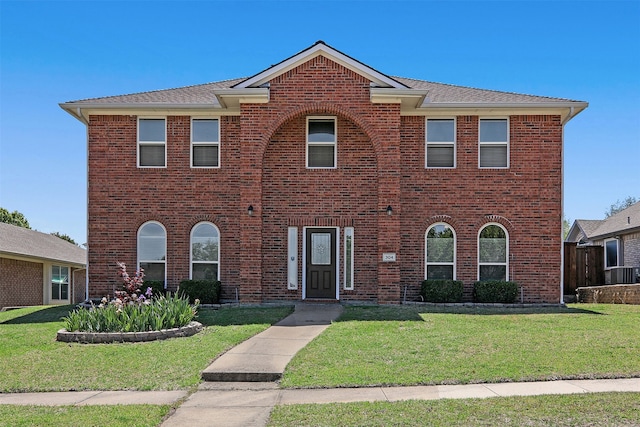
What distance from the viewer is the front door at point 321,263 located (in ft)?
59.4

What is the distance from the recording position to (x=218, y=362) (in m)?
9.91

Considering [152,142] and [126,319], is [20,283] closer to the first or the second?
[152,142]

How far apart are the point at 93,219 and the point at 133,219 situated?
1.19m

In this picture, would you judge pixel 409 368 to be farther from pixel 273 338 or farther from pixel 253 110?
pixel 253 110

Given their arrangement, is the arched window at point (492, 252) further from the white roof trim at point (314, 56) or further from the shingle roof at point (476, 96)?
the white roof trim at point (314, 56)

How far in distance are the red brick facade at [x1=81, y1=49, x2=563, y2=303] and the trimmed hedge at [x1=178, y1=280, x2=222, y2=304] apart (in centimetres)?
77

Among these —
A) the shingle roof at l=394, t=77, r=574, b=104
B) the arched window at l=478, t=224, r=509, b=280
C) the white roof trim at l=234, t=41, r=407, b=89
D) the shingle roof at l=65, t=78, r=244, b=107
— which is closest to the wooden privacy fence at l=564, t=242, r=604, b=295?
the arched window at l=478, t=224, r=509, b=280

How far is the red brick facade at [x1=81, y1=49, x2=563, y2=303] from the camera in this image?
59.1ft

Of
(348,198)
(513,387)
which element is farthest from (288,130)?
(513,387)

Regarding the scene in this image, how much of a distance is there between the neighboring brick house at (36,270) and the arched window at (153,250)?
985cm

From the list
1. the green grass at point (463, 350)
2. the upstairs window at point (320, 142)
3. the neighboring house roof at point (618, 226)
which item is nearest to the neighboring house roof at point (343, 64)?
the upstairs window at point (320, 142)

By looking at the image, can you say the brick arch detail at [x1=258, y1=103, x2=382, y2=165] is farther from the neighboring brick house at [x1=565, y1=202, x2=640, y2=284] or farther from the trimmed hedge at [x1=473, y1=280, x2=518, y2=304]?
the neighboring brick house at [x1=565, y1=202, x2=640, y2=284]

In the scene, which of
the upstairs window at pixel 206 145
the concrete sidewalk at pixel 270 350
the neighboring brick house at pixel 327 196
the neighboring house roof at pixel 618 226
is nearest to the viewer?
the concrete sidewalk at pixel 270 350

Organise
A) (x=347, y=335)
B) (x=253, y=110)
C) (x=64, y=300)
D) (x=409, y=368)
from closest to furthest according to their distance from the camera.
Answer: (x=409, y=368) → (x=347, y=335) → (x=253, y=110) → (x=64, y=300)
